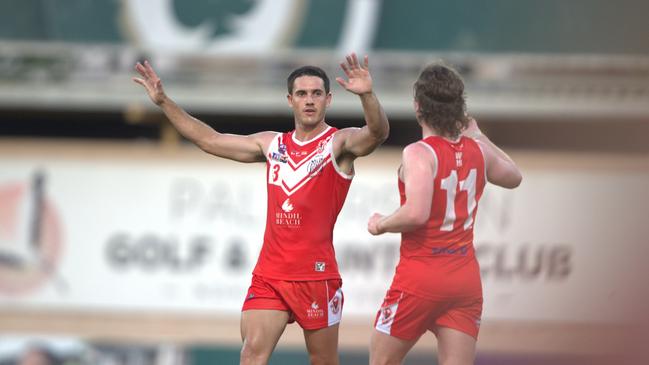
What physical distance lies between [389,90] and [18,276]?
738cm

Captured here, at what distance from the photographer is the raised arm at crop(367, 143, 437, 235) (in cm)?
533

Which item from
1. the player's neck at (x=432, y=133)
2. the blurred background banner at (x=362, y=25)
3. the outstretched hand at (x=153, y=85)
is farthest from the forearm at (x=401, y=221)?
the blurred background banner at (x=362, y=25)

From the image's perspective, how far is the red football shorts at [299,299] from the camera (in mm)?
6324

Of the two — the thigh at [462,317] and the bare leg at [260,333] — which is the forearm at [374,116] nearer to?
the thigh at [462,317]

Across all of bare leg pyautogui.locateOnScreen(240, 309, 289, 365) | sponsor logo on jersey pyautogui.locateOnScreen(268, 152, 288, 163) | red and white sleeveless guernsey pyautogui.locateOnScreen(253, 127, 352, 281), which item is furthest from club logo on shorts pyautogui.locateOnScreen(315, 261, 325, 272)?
sponsor logo on jersey pyautogui.locateOnScreen(268, 152, 288, 163)

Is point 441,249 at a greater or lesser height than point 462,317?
greater

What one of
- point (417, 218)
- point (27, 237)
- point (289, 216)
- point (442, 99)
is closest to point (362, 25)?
point (27, 237)

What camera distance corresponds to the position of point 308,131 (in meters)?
6.52

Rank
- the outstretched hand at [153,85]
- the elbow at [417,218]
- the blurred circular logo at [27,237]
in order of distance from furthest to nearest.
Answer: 1. the blurred circular logo at [27,237]
2. the outstretched hand at [153,85]
3. the elbow at [417,218]

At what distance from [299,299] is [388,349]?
0.89 m

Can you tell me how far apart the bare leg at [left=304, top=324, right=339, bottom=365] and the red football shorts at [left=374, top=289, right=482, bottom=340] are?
0.78 meters

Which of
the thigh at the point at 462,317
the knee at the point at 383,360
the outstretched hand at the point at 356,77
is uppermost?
the outstretched hand at the point at 356,77

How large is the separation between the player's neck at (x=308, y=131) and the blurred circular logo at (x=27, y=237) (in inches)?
490

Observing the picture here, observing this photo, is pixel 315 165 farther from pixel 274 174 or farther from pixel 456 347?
pixel 456 347
